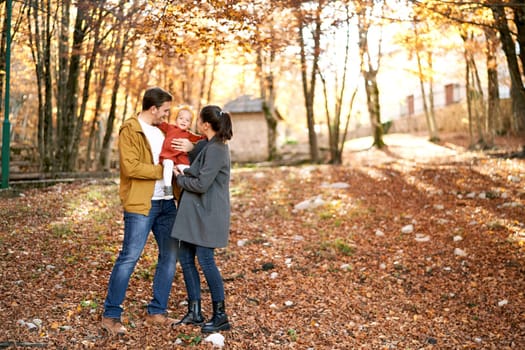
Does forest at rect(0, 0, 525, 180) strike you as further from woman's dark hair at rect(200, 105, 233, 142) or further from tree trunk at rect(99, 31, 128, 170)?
woman's dark hair at rect(200, 105, 233, 142)

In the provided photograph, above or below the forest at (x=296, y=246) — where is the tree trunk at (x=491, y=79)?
above

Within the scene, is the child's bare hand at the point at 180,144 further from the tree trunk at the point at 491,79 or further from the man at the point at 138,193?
the tree trunk at the point at 491,79

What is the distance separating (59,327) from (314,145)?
51.8ft

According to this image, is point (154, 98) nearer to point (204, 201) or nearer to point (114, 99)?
point (204, 201)

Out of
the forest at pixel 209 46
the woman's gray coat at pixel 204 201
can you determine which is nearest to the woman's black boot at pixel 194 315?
the woman's gray coat at pixel 204 201

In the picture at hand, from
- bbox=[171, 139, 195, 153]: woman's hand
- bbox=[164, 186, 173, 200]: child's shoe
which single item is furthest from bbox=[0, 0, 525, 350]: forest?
bbox=[171, 139, 195, 153]: woman's hand

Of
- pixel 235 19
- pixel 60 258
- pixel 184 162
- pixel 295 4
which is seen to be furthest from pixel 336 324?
pixel 295 4

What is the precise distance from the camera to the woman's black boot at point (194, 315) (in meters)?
4.87

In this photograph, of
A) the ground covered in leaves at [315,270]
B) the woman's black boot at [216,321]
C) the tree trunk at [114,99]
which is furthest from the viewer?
the tree trunk at [114,99]

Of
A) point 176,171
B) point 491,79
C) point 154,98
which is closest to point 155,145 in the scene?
point 176,171

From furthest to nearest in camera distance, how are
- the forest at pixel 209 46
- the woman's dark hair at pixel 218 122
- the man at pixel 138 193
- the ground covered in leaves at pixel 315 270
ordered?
the forest at pixel 209 46, the ground covered in leaves at pixel 315 270, the woman's dark hair at pixel 218 122, the man at pixel 138 193

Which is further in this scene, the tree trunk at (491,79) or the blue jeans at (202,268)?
the tree trunk at (491,79)

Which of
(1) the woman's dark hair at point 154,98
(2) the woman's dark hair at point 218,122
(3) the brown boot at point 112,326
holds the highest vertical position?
(1) the woman's dark hair at point 154,98

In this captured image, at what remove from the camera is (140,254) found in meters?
4.67
